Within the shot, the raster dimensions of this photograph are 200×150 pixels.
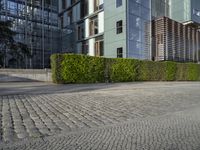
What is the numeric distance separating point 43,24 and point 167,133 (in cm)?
3865

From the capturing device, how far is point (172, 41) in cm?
3681

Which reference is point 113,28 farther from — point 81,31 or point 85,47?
point 81,31

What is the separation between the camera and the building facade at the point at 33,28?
39625 mm

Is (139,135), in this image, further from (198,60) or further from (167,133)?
(198,60)

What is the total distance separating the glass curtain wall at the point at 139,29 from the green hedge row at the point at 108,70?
5.34m

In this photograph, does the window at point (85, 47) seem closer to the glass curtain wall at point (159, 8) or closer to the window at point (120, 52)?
the window at point (120, 52)

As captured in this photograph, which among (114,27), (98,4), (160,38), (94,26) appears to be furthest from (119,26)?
(160,38)

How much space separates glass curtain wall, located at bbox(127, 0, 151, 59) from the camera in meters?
31.7

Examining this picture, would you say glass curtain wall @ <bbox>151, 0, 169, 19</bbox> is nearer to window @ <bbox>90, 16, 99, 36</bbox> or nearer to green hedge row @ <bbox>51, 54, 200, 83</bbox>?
window @ <bbox>90, 16, 99, 36</bbox>

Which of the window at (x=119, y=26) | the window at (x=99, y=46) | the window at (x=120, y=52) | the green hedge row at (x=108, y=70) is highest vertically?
the window at (x=119, y=26)

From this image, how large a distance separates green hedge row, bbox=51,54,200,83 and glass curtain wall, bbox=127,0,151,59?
5337 millimetres

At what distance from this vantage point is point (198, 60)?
143 feet

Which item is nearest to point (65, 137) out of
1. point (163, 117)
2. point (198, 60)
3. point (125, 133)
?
point (125, 133)

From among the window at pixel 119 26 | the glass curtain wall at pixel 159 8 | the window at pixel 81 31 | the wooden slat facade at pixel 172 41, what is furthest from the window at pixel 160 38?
the window at pixel 81 31
